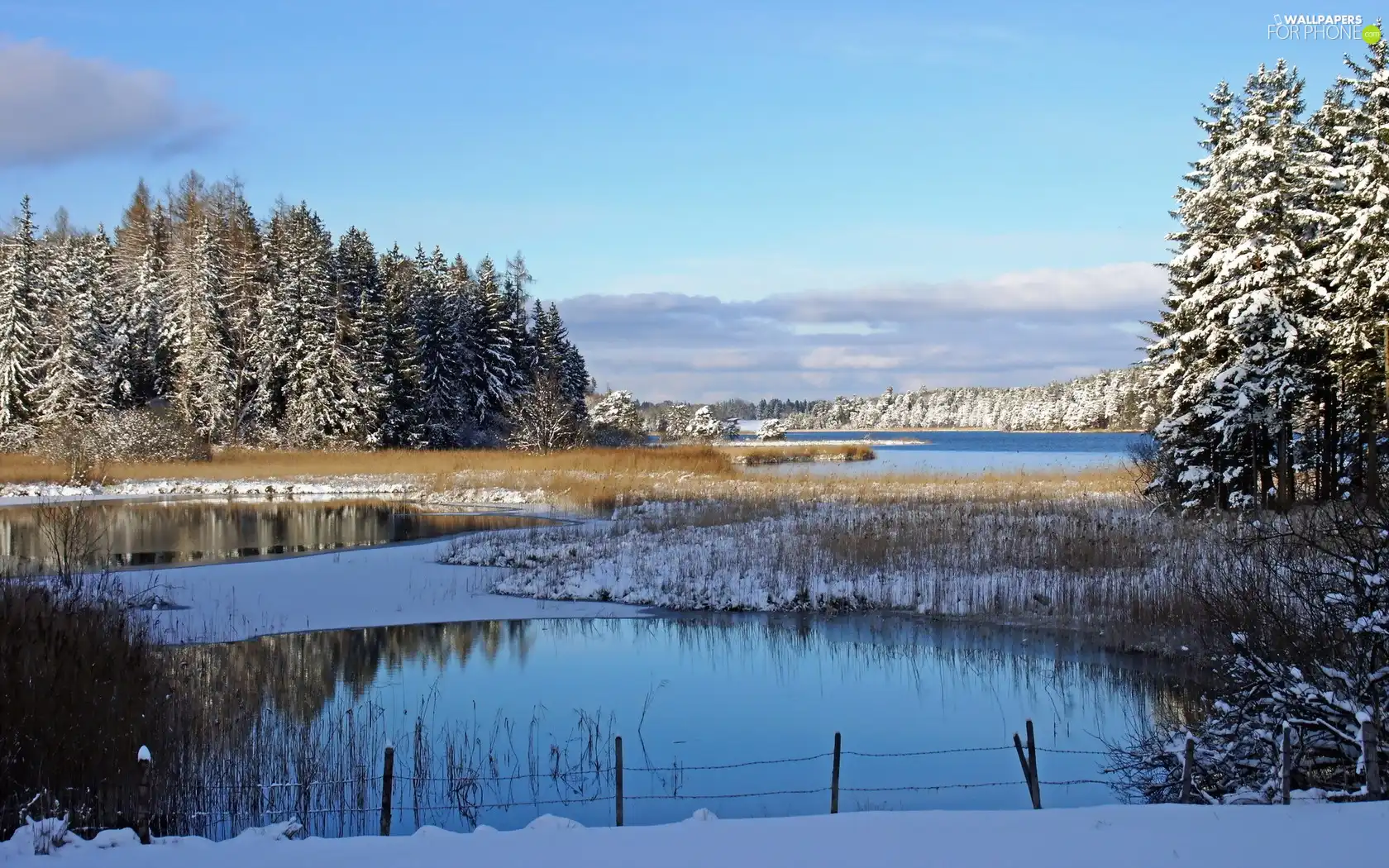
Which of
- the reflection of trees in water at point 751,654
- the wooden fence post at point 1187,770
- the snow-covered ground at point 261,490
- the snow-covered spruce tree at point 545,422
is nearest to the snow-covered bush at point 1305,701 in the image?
the wooden fence post at point 1187,770

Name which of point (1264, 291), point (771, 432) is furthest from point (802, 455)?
point (1264, 291)

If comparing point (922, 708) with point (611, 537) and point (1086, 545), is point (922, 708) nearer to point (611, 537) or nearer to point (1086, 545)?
point (1086, 545)

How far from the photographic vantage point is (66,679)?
8.50m

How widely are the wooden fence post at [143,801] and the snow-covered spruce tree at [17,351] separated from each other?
164ft

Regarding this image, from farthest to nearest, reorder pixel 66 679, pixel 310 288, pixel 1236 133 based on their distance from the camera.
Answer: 1. pixel 310 288
2. pixel 1236 133
3. pixel 66 679

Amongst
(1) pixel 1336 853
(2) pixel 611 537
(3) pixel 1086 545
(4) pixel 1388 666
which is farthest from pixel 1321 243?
(1) pixel 1336 853

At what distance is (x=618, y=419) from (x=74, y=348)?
39095 millimetres

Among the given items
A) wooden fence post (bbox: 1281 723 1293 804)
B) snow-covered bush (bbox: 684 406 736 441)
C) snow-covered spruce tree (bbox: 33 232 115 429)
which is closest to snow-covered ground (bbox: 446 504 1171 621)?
wooden fence post (bbox: 1281 723 1293 804)

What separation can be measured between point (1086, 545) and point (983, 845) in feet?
49.3

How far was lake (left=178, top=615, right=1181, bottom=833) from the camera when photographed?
884 cm

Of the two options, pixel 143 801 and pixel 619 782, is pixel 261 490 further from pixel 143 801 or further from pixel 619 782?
pixel 619 782

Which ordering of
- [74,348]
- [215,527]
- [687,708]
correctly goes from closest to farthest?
1. [687,708]
2. [215,527]
3. [74,348]

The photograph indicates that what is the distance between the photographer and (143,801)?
24.3 ft

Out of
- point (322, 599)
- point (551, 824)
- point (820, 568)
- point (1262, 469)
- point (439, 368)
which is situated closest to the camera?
point (551, 824)
